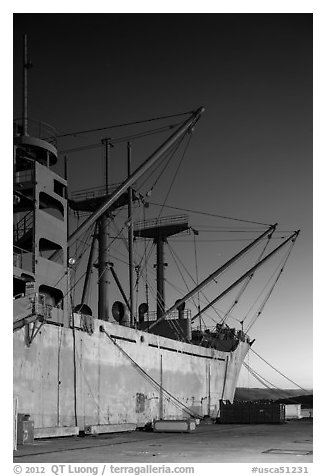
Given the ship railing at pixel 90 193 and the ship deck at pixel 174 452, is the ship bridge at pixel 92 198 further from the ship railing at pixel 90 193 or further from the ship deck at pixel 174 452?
the ship deck at pixel 174 452

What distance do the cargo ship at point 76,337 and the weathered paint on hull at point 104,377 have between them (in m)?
0.04

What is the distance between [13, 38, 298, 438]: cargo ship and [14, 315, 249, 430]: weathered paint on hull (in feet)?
0.14

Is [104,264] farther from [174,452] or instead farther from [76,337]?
[174,452]

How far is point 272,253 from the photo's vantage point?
51500 millimetres

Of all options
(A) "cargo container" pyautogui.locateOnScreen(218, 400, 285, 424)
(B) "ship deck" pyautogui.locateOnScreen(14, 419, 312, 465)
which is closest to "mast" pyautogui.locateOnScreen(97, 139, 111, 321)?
(A) "cargo container" pyautogui.locateOnScreen(218, 400, 285, 424)

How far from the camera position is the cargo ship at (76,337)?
966 inches

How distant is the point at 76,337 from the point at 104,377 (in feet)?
11.0

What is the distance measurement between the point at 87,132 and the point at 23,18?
1211 centimetres

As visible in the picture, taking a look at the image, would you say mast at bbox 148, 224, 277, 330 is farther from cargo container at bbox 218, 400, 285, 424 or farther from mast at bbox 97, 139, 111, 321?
cargo container at bbox 218, 400, 285, 424

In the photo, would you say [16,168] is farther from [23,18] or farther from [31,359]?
[23,18]

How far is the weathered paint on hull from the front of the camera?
961 inches

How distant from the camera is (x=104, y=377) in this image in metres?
29.9

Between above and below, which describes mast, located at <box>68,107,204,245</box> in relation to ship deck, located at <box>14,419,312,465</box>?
above

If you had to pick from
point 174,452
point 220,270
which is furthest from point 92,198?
point 174,452
